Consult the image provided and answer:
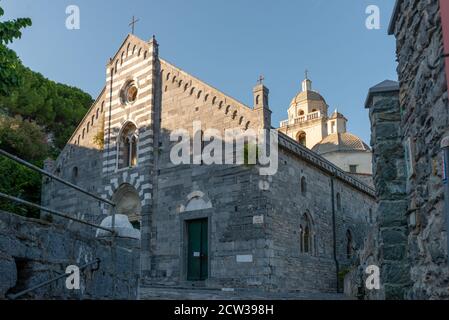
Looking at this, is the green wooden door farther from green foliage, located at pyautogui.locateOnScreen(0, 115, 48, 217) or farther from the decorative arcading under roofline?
green foliage, located at pyautogui.locateOnScreen(0, 115, 48, 217)

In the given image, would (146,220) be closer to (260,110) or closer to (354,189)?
(260,110)

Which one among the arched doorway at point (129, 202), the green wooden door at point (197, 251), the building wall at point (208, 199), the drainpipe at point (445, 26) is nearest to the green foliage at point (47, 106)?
the arched doorway at point (129, 202)

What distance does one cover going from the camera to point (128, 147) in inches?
830

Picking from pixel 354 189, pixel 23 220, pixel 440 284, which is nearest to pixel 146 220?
pixel 354 189

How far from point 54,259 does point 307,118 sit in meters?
49.6

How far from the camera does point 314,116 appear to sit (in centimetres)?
5322

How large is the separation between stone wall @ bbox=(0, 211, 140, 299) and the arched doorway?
40.0 ft

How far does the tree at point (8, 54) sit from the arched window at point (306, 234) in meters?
11.8

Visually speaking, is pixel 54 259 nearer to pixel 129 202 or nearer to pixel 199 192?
pixel 199 192

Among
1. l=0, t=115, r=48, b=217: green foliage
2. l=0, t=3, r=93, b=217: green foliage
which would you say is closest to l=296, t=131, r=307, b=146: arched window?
l=0, t=3, r=93, b=217: green foliage

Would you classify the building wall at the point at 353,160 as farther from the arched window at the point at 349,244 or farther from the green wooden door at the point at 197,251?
the green wooden door at the point at 197,251

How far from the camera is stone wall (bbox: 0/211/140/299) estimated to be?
5.19m

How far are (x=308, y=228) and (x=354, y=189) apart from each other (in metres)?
5.62

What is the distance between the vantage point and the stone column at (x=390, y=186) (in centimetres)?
567
